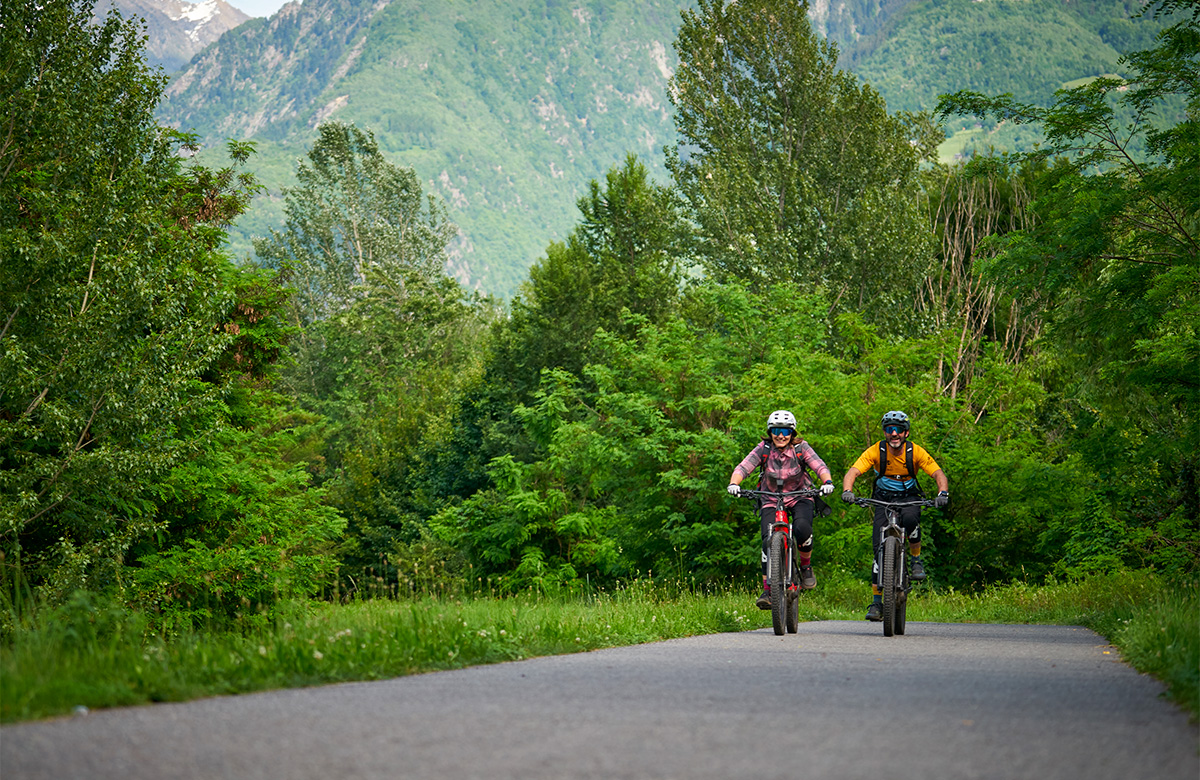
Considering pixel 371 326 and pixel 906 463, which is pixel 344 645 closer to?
pixel 906 463

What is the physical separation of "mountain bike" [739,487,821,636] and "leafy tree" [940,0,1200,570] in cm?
551

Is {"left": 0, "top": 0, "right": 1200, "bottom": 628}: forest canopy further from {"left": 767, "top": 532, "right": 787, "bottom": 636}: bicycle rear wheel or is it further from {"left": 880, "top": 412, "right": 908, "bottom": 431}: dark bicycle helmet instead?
{"left": 880, "top": 412, "right": 908, "bottom": 431}: dark bicycle helmet

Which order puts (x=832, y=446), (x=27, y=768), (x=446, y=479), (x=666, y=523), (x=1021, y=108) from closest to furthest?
(x=27, y=768)
(x=1021, y=108)
(x=832, y=446)
(x=666, y=523)
(x=446, y=479)

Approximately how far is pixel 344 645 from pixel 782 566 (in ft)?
17.1

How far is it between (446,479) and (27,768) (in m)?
42.6

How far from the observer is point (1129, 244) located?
15117 mm

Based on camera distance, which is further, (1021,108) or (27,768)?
(1021,108)

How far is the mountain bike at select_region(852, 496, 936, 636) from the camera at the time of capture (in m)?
10.8

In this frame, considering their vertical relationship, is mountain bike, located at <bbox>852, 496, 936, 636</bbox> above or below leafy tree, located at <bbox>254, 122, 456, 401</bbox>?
below

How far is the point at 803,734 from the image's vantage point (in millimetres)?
4527

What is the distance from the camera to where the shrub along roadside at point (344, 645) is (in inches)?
206

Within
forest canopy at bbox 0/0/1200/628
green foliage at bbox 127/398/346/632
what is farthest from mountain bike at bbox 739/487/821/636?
green foliage at bbox 127/398/346/632

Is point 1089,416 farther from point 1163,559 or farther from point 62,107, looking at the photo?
point 62,107

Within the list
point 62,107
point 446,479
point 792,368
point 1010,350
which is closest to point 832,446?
point 792,368
